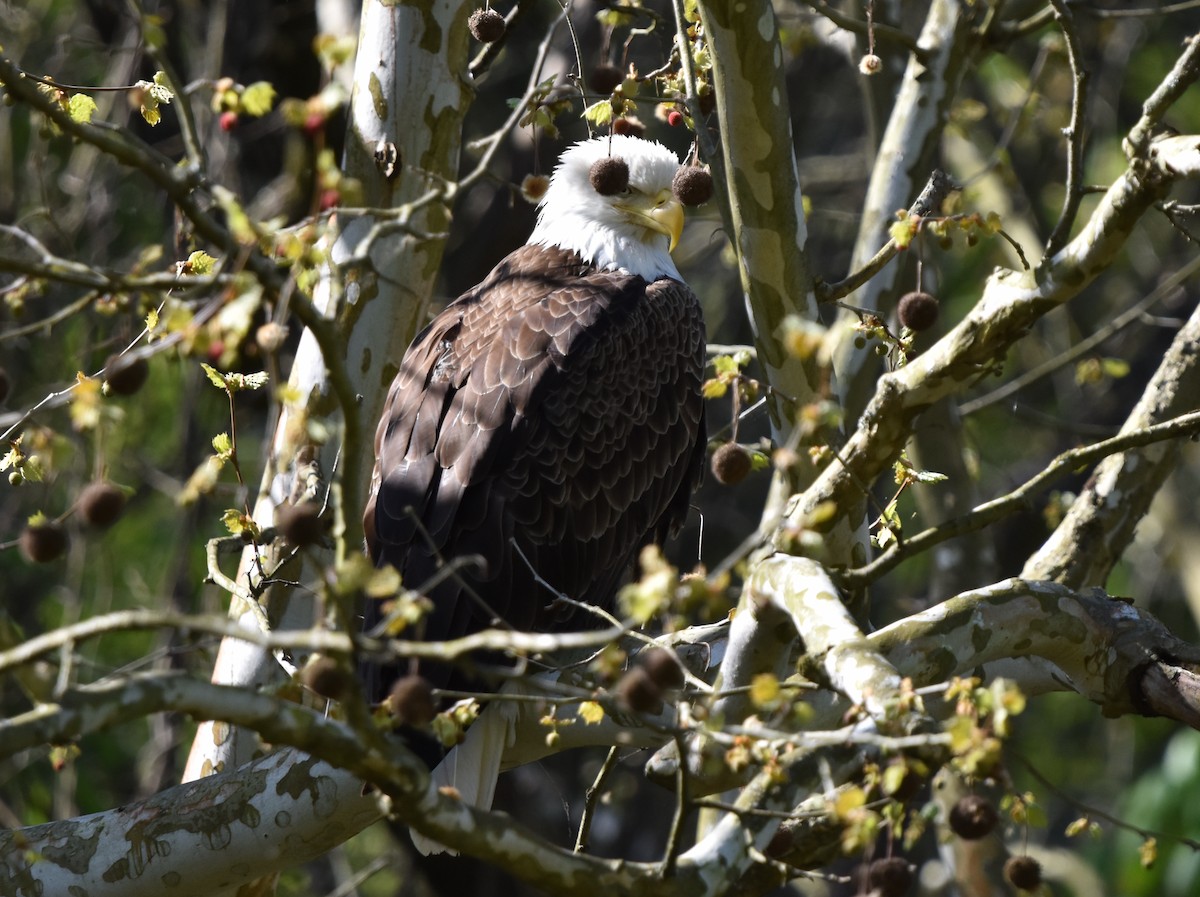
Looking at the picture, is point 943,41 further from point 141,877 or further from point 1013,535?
point 1013,535

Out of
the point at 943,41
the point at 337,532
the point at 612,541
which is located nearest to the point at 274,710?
the point at 337,532

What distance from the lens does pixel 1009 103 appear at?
9312mm

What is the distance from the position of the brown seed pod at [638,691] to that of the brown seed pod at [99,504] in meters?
0.80

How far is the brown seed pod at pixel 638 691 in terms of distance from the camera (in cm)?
218

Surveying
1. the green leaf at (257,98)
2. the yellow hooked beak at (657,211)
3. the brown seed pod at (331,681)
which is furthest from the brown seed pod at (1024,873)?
the yellow hooked beak at (657,211)

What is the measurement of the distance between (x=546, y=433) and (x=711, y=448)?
0.95m

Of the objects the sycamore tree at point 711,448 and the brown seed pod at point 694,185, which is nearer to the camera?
the sycamore tree at point 711,448

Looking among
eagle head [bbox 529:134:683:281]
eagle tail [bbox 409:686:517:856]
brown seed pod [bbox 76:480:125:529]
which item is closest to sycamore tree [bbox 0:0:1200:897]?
brown seed pod [bbox 76:480:125:529]

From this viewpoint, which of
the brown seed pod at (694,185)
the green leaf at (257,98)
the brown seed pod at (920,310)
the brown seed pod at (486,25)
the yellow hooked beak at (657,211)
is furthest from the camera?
the yellow hooked beak at (657,211)

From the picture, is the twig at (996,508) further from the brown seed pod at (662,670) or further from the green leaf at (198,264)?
the green leaf at (198,264)

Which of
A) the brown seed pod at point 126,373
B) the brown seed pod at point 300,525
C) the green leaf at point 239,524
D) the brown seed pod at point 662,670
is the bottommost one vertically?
the green leaf at point 239,524

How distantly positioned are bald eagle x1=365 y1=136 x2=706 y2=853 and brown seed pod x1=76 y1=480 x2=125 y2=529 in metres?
1.86

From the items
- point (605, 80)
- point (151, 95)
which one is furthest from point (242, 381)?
point (605, 80)

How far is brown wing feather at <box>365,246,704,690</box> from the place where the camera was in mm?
4375
